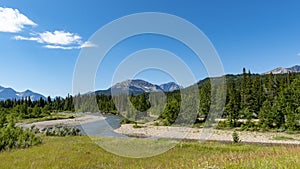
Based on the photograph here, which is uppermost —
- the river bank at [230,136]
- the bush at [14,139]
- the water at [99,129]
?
the bush at [14,139]

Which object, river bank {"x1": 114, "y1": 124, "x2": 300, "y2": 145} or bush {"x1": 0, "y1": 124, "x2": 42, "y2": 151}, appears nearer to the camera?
bush {"x1": 0, "y1": 124, "x2": 42, "y2": 151}

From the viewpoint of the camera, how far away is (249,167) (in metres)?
6.16

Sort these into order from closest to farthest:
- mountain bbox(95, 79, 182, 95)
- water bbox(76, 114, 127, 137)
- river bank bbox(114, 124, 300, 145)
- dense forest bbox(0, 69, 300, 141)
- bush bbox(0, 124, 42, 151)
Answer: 1. bush bbox(0, 124, 42, 151)
2. mountain bbox(95, 79, 182, 95)
3. river bank bbox(114, 124, 300, 145)
4. water bbox(76, 114, 127, 137)
5. dense forest bbox(0, 69, 300, 141)

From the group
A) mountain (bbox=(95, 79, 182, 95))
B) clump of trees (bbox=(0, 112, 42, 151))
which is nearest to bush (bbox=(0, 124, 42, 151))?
clump of trees (bbox=(0, 112, 42, 151))

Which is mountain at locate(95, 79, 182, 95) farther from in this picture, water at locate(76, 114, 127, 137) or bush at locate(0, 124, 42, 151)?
water at locate(76, 114, 127, 137)

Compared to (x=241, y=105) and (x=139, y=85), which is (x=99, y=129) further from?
(x=241, y=105)

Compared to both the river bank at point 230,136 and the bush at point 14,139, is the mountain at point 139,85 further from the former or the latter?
the river bank at point 230,136

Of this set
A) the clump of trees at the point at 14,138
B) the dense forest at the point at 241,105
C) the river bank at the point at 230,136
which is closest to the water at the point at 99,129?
the river bank at the point at 230,136

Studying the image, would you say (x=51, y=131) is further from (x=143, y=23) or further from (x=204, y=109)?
(x=204, y=109)

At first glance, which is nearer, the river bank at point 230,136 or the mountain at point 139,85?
the mountain at point 139,85

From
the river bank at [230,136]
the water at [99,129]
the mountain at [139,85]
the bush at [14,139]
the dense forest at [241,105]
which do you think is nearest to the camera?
the bush at [14,139]

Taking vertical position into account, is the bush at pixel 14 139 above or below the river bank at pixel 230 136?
above

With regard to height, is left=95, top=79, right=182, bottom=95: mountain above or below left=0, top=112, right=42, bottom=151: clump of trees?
above

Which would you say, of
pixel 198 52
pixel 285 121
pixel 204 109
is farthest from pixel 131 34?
pixel 204 109
